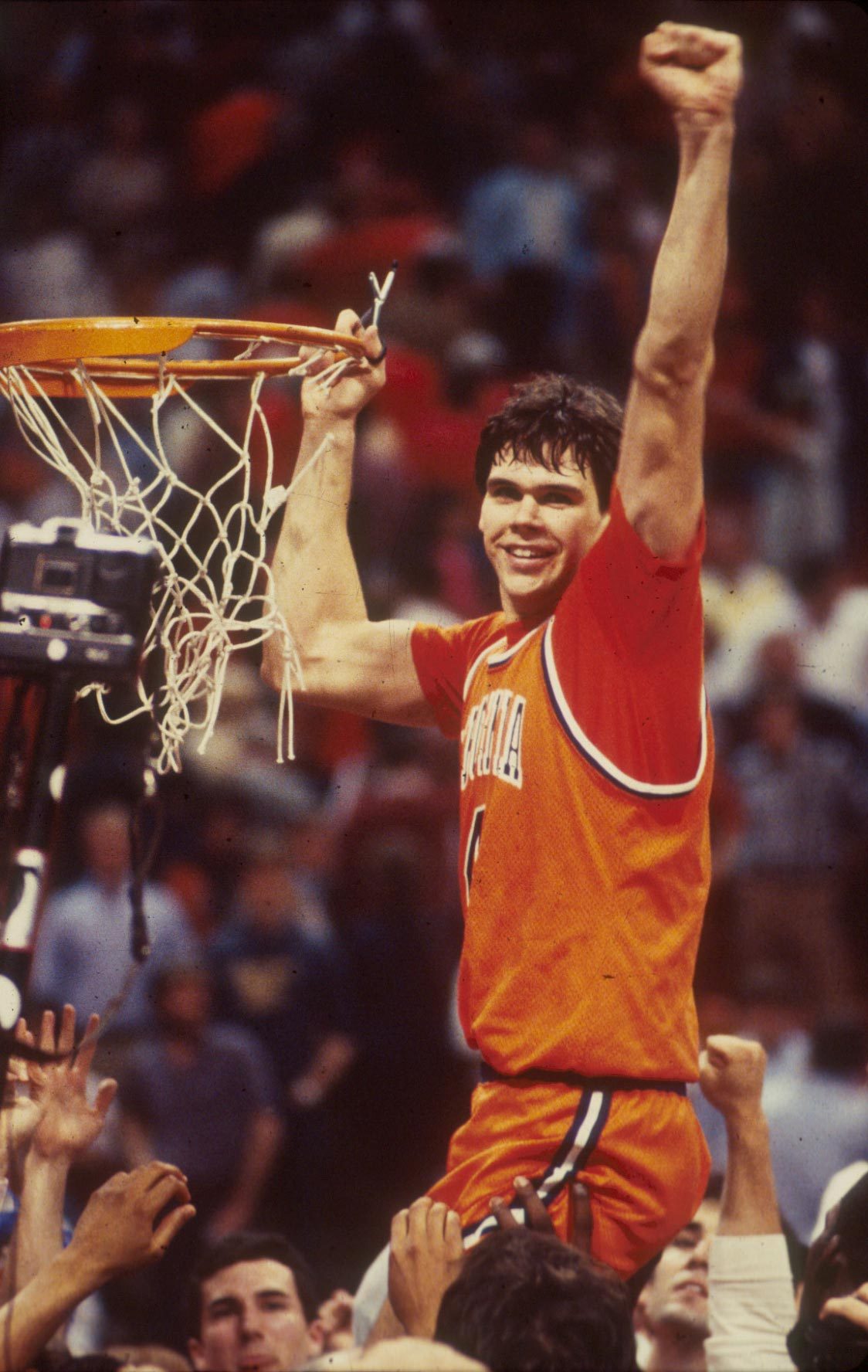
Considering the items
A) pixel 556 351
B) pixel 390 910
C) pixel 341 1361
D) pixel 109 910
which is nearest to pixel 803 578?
pixel 556 351

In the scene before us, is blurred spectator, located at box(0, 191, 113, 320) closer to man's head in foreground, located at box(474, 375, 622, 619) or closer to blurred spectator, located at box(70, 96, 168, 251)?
blurred spectator, located at box(70, 96, 168, 251)

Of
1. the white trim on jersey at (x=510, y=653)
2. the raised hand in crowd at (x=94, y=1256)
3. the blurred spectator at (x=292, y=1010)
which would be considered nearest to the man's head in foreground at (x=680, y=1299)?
the blurred spectator at (x=292, y=1010)

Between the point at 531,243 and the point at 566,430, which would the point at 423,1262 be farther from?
the point at 531,243

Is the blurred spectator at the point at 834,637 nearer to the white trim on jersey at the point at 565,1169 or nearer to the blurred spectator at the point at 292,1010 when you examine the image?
the blurred spectator at the point at 292,1010

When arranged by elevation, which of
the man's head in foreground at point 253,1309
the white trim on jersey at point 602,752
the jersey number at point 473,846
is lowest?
the man's head in foreground at point 253,1309

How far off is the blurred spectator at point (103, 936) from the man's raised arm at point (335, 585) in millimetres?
882

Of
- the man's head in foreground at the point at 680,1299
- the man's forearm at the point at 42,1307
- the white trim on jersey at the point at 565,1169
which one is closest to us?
the man's forearm at the point at 42,1307

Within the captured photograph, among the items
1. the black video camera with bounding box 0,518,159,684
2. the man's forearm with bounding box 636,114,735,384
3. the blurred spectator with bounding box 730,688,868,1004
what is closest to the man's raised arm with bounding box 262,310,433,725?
the black video camera with bounding box 0,518,159,684

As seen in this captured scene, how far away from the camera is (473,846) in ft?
9.41

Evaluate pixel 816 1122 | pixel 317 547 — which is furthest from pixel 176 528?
pixel 816 1122

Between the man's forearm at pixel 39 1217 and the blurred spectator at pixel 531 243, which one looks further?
the blurred spectator at pixel 531 243

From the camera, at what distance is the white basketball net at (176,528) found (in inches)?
121

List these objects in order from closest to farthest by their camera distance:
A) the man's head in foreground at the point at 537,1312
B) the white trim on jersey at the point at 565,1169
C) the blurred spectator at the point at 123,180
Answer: the man's head in foreground at the point at 537,1312 < the white trim on jersey at the point at 565,1169 < the blurred spectator at the point at 123,180

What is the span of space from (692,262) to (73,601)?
110 cm
